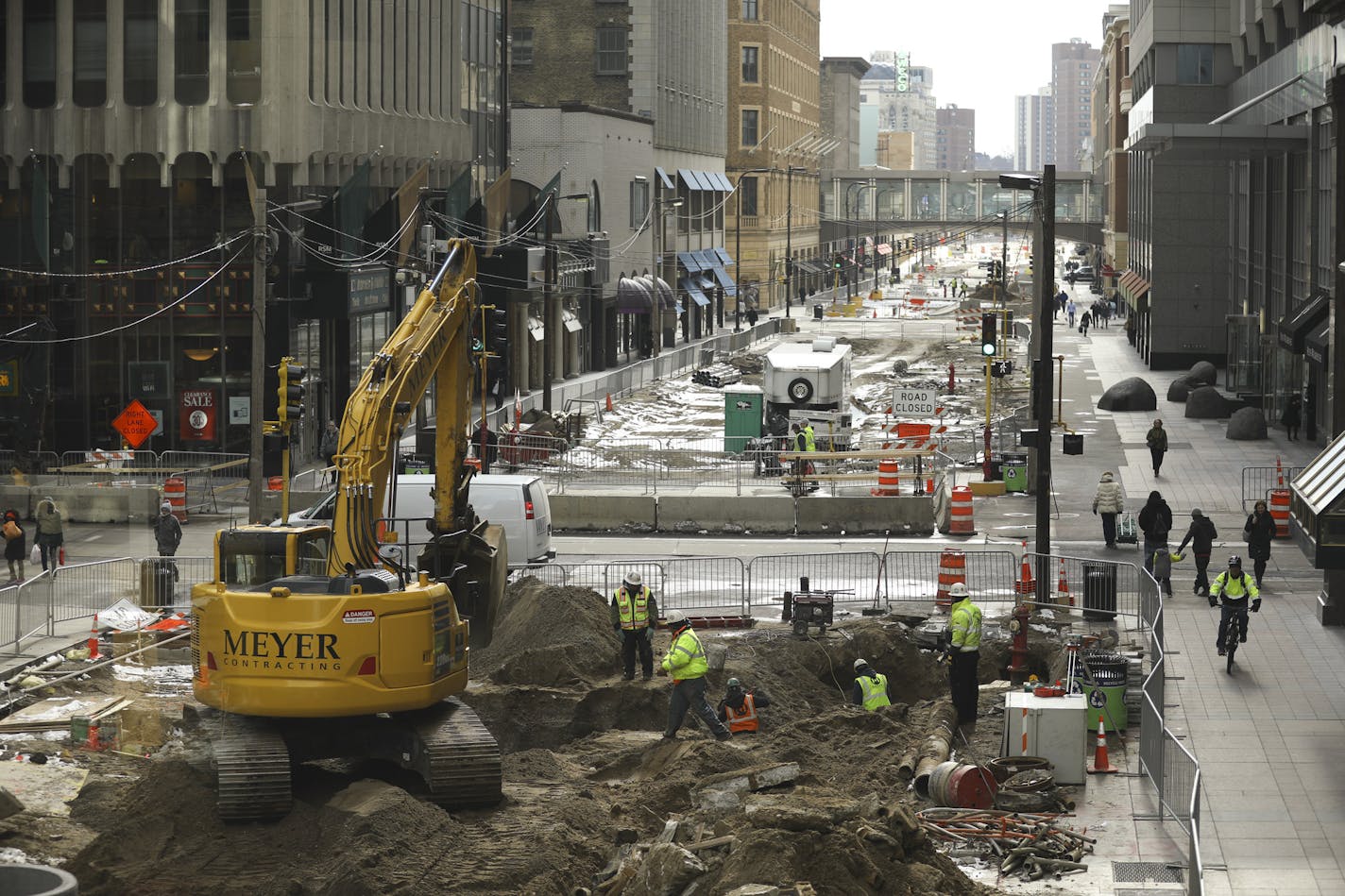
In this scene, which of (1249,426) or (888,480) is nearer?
(888,480)

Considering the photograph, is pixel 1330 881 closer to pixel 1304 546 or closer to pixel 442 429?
pixel 1304 546

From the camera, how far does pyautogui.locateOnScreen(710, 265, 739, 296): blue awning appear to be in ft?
323

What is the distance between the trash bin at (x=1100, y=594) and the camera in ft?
87.3

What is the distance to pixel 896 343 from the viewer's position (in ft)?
289

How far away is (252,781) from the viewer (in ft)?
54.1

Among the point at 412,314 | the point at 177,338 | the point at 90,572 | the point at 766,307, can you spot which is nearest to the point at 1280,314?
the point at 177,338

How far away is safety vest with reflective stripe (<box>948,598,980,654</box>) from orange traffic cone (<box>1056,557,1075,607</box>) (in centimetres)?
620

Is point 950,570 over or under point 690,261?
under

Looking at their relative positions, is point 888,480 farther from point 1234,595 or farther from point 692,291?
point 692,291

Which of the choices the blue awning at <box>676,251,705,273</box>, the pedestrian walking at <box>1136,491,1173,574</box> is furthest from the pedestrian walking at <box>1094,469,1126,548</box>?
the blue awning at <box>676,251,705,273</box>

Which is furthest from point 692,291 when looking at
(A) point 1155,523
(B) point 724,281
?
(A) point 1155,523

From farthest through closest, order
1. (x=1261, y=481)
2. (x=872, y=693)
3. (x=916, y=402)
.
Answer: (x=916, y=402), (x=1261, y=481), (x=872, y=693)

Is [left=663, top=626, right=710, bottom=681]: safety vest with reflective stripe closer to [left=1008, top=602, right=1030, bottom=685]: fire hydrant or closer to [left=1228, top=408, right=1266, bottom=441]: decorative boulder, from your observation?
[left=1008, top=602, right=1030, bottom=685]: fire hydrant

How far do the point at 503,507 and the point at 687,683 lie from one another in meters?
10.7
